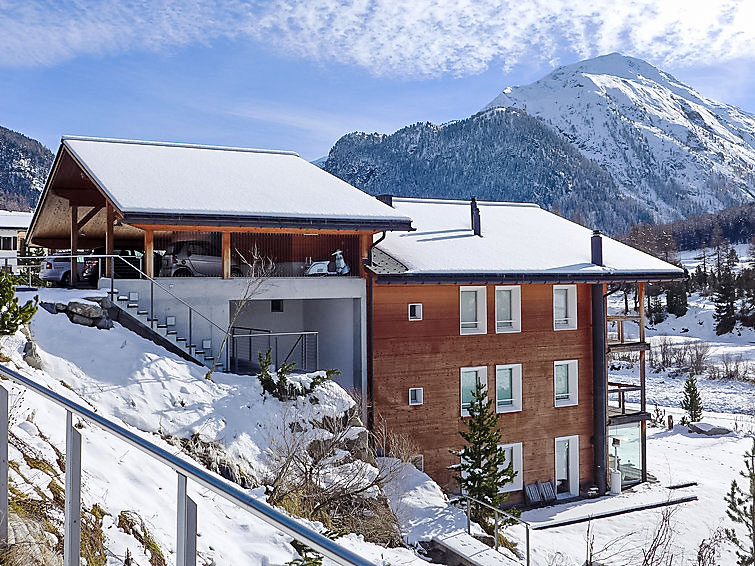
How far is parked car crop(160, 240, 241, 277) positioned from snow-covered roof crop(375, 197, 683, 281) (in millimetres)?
4686

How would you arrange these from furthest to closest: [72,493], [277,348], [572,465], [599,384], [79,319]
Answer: [599,384], [572,465], [277,348], [79,319], [72,493]

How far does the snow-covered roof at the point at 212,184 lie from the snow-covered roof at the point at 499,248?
5.25 ft

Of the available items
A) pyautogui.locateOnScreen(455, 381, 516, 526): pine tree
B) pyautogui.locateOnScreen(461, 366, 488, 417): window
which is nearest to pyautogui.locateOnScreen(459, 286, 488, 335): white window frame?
pyautogui.locateOnScreen(461, 366, 488, 417): window

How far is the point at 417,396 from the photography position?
19547 mm

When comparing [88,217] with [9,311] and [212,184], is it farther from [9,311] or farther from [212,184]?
[9,311]

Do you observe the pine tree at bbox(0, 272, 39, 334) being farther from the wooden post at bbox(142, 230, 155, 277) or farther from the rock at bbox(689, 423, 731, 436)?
the rock at bbox(689, 423, 731, 436)

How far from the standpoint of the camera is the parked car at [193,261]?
18.4 meters

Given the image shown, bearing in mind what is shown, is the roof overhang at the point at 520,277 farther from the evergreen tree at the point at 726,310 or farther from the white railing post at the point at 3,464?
the evergreen tree at the point at 726,310

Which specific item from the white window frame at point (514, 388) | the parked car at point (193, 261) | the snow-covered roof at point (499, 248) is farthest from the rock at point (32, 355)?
the white window frame at point (514, 388)

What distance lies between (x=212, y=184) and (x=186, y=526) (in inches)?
676

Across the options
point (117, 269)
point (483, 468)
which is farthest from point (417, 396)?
point (117, 269)

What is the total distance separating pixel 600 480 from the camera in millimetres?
22234

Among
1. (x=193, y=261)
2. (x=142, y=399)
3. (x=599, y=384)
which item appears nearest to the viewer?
(x=142, y=399)

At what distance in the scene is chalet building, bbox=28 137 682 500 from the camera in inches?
690
